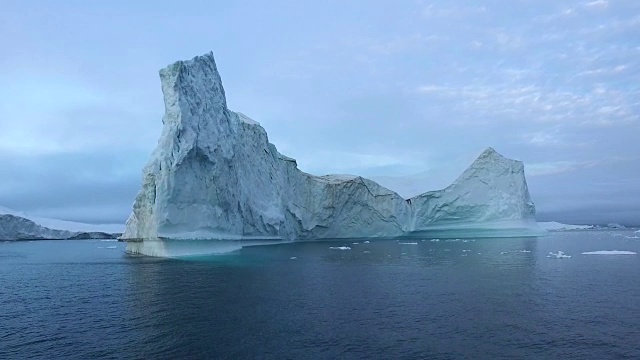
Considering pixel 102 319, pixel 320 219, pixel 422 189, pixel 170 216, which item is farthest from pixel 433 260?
pixel 422 189

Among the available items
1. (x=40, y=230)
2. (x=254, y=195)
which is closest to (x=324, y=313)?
(x=254, y=195)

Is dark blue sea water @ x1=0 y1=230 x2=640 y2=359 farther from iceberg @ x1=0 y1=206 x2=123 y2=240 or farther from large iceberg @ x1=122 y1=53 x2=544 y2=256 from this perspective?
iceberg @ x1=0 y1=206 x2=123 y2=240

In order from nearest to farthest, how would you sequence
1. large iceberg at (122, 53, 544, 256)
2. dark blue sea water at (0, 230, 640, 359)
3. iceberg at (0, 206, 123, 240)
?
dark blue sea water at (0, 230, 640, 359) < large iceberg at (122, 53, 544, 256) < iceberg at (0, 206, 123, 240)

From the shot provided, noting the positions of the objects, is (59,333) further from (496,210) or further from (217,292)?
(496,210)

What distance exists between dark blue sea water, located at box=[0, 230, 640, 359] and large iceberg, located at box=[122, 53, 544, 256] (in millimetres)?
7097

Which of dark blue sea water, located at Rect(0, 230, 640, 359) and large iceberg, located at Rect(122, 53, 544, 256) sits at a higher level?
→ large iceberg, located at Rect(122, 53, 544, 256)

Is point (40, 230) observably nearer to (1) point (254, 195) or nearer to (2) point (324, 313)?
(1) point (254, 195)

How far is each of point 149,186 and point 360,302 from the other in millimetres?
19756

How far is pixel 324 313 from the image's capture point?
1268 centimetres

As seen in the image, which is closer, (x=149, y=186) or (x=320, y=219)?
(x=149, y=186)

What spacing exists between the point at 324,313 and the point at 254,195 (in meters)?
25.7

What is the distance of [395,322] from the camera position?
11.6m

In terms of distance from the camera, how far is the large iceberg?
28031 mm

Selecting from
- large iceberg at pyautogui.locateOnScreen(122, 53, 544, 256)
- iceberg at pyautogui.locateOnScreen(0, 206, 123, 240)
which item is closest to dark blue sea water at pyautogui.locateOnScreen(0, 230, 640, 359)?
large iceberg at pyautogui.locateOnScreen(122, 53, 544, 256)
